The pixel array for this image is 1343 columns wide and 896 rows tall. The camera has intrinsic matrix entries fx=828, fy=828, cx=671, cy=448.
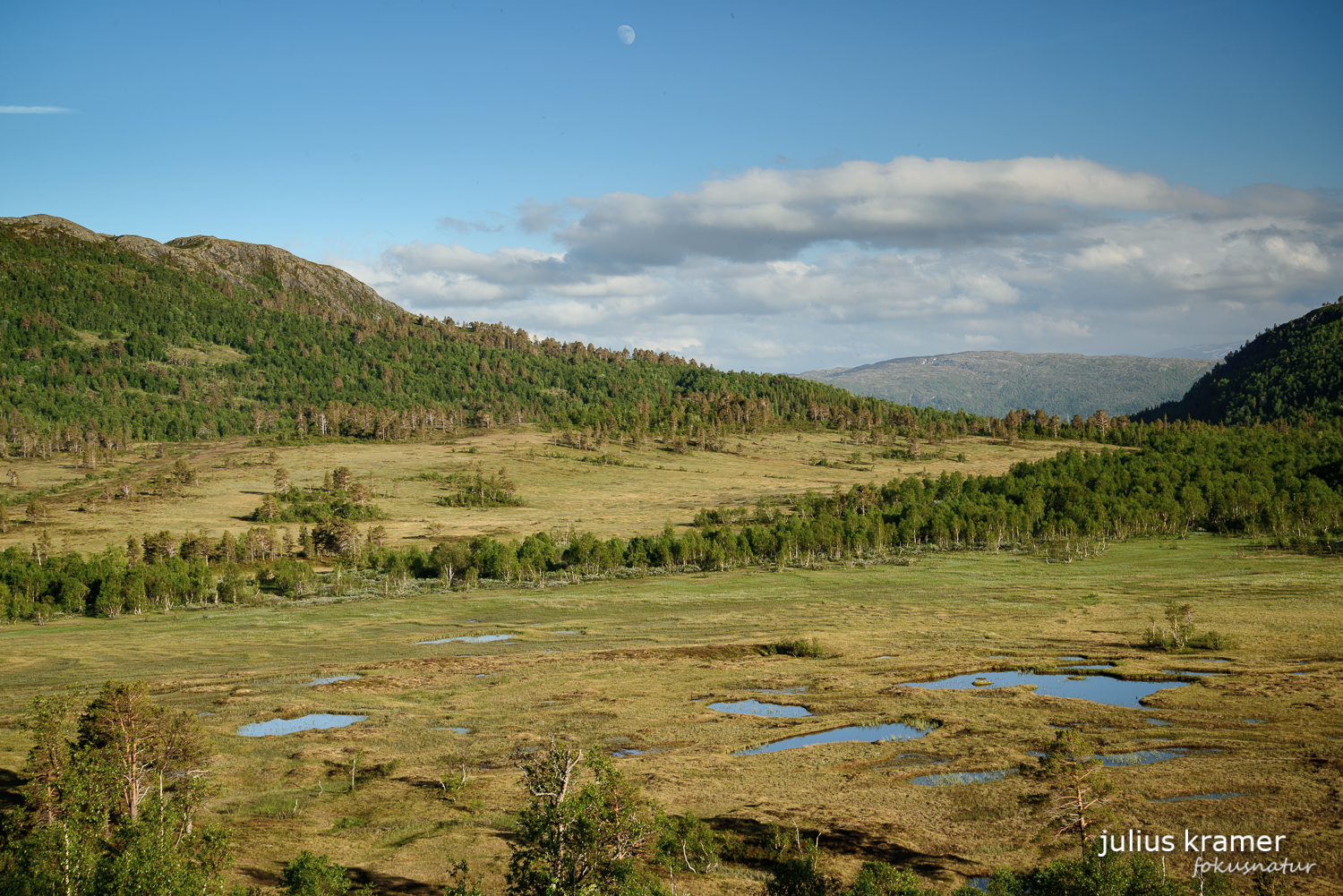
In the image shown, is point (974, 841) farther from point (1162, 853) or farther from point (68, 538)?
point (68, 538)

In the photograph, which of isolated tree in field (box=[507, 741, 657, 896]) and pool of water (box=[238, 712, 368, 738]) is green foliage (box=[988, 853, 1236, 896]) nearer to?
isolated tree in field (box=[507, 741, 657, 896])

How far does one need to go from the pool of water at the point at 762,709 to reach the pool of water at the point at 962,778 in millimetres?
14764

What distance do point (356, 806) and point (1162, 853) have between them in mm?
38556

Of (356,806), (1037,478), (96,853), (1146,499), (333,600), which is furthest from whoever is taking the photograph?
(1037,478)

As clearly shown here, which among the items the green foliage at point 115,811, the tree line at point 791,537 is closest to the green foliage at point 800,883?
the green foliage at point 115,811

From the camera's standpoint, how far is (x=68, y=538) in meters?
151

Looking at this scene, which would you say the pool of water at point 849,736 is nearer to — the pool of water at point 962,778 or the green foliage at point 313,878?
the pool of water at point 962,778

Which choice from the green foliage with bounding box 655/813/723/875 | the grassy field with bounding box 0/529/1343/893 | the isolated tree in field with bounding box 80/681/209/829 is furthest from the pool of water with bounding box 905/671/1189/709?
the isolated tree in field with bounding box 80/681/209/829

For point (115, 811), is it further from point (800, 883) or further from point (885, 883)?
point (885, 883)

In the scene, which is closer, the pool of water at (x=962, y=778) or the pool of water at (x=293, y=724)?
the pool of water at (x=962, y=778)

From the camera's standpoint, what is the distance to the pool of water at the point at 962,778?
147 feet

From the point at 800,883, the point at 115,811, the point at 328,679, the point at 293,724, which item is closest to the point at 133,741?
the point at 115,811

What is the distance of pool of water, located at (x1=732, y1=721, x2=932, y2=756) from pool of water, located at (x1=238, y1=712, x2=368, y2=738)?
30021 millimetres

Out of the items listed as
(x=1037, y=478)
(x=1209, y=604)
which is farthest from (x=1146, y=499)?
(x=1209, y=604)
